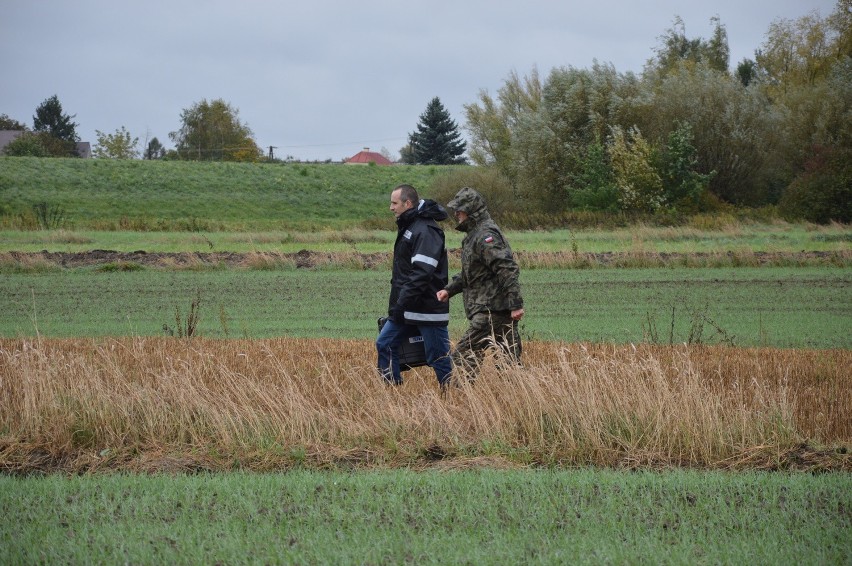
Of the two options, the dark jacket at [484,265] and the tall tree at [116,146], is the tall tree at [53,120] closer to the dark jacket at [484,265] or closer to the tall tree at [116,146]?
the tall tree at [116,146]

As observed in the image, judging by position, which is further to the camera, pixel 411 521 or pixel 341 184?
pixel 341 184

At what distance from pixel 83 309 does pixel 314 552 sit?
52.5 ft

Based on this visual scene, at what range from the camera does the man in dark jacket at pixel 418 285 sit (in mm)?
9562

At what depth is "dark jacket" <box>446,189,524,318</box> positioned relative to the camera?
9500 mm

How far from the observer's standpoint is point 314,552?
5617 mm

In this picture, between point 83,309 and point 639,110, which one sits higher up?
point 639,110

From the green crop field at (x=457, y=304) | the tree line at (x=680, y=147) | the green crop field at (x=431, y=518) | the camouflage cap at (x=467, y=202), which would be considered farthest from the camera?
the tree line at (x=680, y=147)

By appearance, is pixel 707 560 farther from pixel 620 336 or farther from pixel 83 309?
pixel 83 309

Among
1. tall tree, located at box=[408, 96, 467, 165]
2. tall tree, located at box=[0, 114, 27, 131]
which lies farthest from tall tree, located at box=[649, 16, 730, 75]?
Result: tall tree, located at box=[0, 114, 27, 131]

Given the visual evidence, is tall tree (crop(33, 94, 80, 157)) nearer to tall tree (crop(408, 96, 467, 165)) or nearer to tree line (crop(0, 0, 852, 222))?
tall tree (crop(408, 96, 467, 165))

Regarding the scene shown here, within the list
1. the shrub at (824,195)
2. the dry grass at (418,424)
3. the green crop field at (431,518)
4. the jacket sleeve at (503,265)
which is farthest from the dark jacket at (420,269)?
the shrub at (824,195)

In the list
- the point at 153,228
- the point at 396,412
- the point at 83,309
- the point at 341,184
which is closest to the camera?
the point at 396,412

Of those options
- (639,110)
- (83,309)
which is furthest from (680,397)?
(639,110)

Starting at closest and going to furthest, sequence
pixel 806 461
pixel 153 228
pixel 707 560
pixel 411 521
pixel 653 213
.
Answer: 1. pixel 707 560
2. pixel 411 521
3. pixel 806 461
4. pixel 153 228
5. pixel 653 213
